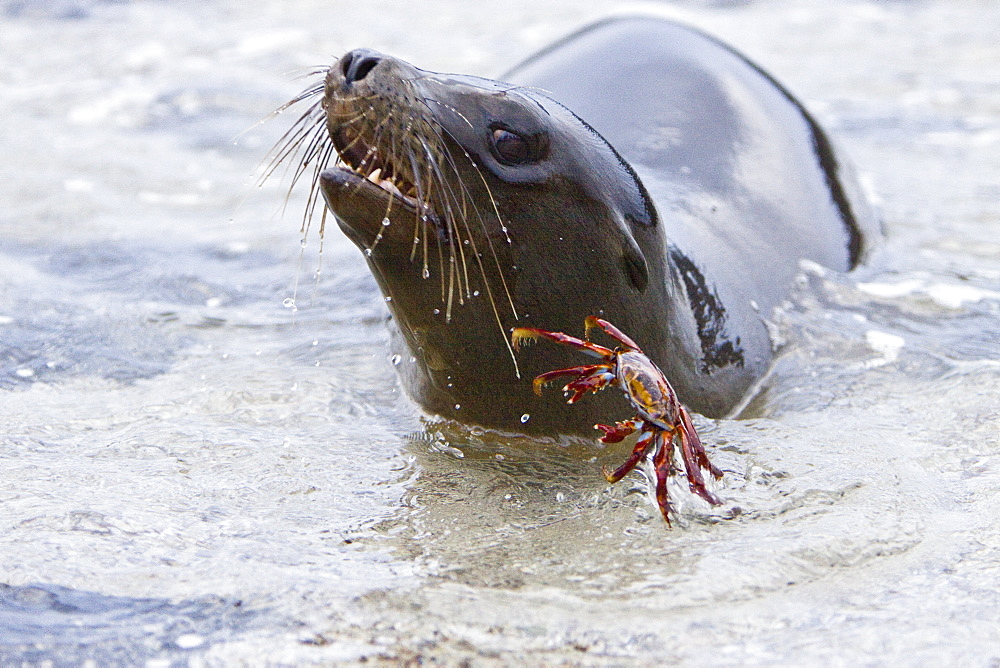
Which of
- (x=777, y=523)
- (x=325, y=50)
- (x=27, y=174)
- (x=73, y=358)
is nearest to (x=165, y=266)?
(x=73, y=358)

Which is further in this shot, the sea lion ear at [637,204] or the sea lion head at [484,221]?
the sea lion ear at [637,204]

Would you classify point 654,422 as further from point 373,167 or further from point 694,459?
point 373,167

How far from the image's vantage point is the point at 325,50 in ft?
30.1

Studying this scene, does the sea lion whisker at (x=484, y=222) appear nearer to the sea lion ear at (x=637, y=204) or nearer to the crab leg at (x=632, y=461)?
the sea lion ear at (x=637, y=204)

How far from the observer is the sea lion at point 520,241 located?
3.00m

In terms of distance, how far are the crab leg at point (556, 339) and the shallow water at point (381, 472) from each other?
355mm

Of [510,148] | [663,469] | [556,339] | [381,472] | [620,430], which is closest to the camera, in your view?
[663,469]

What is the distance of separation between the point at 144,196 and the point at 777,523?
4.03 metres

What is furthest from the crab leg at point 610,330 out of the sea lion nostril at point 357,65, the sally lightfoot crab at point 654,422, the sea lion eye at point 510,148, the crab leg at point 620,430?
the sea lion nostril at point 357,65

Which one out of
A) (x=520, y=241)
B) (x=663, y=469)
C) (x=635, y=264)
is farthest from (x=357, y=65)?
(x=663, y=469)

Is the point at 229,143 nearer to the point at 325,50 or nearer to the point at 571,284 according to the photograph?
the point at 325,50

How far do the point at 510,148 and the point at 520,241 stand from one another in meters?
0.23

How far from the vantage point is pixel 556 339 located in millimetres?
3027

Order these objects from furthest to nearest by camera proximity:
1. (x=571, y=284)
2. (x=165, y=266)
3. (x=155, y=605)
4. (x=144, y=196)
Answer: (x=144, y=196)
(x=165, y=266)
(x=571, y=284)
(x=155, y=605)
